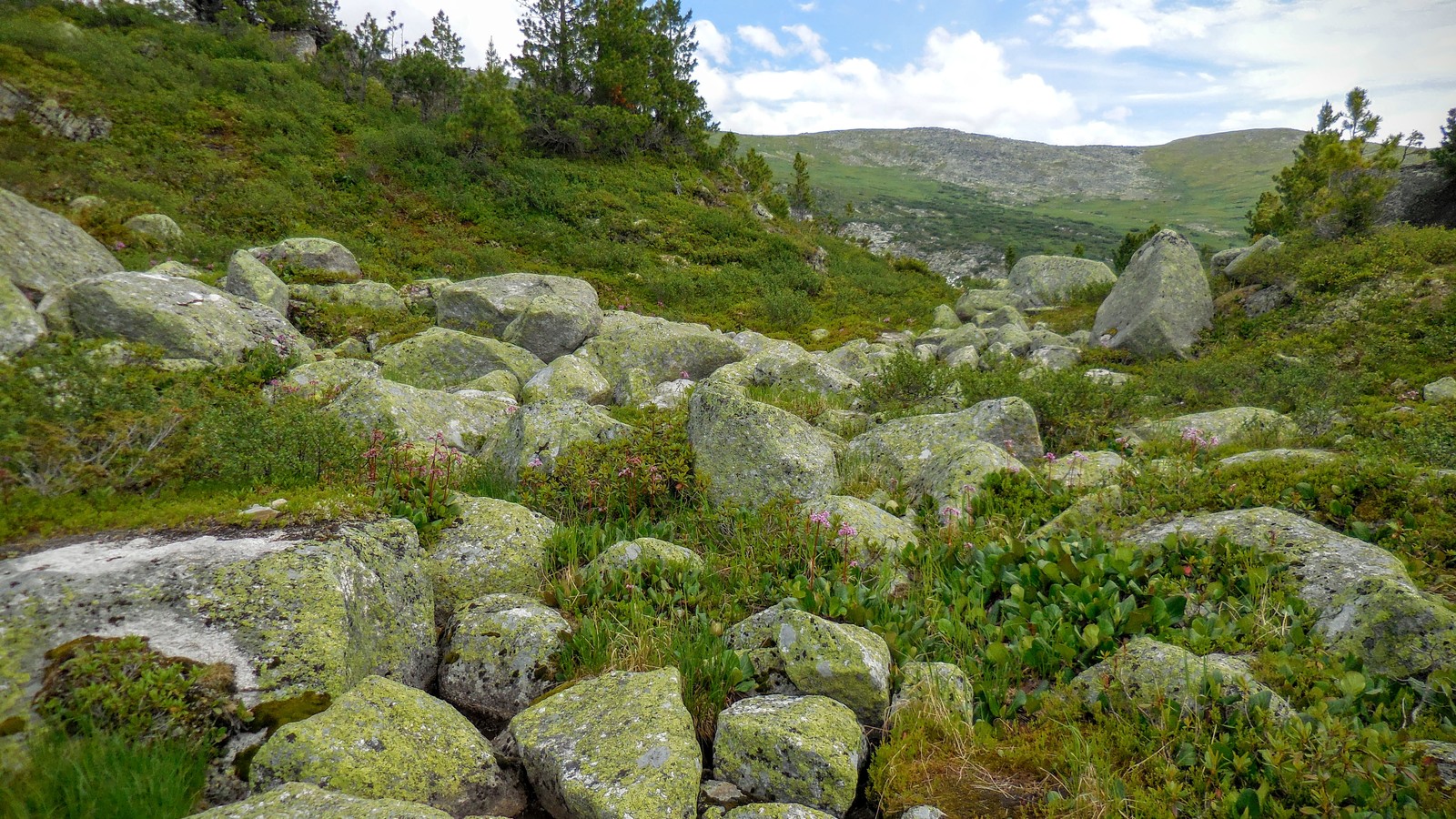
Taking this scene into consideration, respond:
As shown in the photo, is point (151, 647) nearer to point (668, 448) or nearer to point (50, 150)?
point (668, 448)

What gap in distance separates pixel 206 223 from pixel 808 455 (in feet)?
85.1

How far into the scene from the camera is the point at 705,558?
5836 millimetres

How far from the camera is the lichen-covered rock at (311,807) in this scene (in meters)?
2.62

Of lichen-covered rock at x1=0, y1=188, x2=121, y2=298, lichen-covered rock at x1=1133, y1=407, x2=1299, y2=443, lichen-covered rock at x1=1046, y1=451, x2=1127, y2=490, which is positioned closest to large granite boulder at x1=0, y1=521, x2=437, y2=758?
lichen-covered rock at x1=1046, y1=451, x2=1127, y2=490

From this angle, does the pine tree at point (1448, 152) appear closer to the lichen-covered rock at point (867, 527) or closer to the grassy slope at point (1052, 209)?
the lichen-covered rock at point (867, 527)

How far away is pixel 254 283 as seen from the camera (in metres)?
13.8

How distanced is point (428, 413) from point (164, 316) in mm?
4992

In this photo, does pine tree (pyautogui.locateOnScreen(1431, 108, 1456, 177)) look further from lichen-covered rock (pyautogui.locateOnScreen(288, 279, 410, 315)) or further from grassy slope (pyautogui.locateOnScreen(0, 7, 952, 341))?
lichen-covered rock (pyautogui.locateOnScreen(288, 279, 410, 315))

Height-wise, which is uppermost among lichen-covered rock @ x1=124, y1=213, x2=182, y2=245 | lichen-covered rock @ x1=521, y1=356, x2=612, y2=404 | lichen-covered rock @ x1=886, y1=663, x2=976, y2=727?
lichen-covered rock @ x1=124, y1=213, x2=182, y2=245

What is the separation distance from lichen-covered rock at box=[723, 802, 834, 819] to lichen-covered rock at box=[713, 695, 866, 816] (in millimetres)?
212

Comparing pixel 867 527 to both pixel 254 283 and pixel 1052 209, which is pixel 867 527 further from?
pixel 1052 209

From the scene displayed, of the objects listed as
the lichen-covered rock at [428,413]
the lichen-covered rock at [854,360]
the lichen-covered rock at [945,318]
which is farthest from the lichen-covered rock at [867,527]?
the lichen-covered rock at [945,318]

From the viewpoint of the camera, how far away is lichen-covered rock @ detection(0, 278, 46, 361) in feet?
26.5

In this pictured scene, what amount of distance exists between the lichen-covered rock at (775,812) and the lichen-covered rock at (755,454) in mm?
3703
